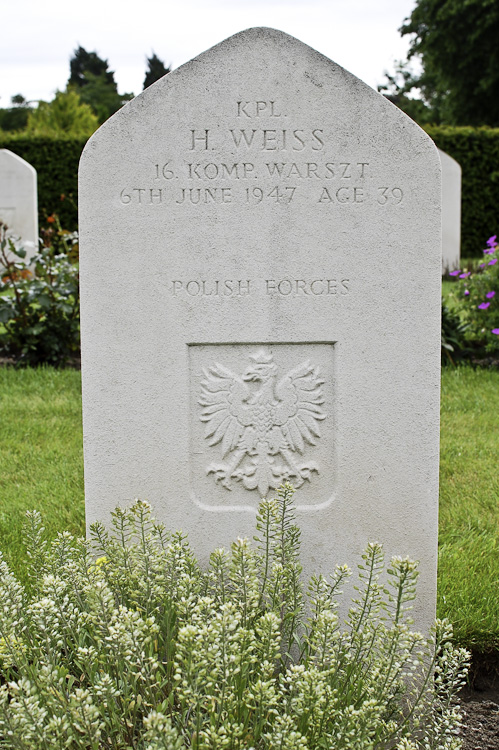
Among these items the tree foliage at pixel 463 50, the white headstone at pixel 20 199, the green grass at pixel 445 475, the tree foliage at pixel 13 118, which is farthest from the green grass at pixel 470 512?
the tree foliage at pixel 13 118

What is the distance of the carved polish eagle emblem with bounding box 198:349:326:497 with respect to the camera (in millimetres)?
2395

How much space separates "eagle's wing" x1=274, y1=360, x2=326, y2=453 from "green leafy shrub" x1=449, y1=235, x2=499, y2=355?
4367mm

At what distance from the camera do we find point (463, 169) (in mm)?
15383

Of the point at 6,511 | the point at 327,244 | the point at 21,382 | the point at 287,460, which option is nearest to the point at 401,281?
the point at 327,244

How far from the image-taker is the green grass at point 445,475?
274 cm

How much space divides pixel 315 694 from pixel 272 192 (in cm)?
143

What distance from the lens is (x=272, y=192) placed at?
229 centimetres

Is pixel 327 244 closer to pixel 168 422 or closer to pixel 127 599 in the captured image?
pixel 168 422

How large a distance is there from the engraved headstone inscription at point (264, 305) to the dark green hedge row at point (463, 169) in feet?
42.6

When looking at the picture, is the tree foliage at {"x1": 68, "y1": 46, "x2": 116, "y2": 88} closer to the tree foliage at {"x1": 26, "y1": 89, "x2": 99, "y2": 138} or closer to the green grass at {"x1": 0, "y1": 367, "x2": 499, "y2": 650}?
the tree foliage at {"x1": 26, "y1": 89, "x2": 99, "y2": 138}

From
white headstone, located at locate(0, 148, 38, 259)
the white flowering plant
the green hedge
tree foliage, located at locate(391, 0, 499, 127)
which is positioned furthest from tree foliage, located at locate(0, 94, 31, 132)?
the white flowering plant

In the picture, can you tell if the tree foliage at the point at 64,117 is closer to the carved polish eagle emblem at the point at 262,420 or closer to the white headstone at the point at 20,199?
the white headstone at the point at 20,199

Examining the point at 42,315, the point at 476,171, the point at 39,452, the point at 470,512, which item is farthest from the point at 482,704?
the point at 476,171

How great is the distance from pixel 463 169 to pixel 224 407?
47.3 feet
